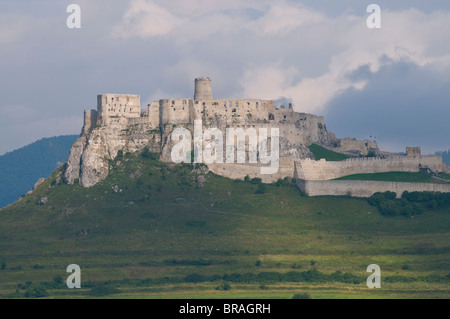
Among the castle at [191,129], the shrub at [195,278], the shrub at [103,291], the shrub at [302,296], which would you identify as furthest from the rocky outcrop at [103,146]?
the shrub at [302,296]

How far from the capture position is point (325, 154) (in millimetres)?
157000

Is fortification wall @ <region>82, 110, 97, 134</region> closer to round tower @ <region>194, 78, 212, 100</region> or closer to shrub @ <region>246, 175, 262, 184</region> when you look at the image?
round tower @ <region>194, 78, 212, 100</region>

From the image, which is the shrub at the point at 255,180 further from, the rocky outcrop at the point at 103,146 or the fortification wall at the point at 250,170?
the rocky outcrop at the point at 103,146

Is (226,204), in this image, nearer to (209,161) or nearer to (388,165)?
(209,161)

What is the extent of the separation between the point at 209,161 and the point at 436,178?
26134mm

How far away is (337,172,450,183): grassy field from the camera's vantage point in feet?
488

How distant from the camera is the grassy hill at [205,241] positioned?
128875 mm

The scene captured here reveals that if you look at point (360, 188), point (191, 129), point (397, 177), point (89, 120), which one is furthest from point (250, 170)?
point (89, 120)

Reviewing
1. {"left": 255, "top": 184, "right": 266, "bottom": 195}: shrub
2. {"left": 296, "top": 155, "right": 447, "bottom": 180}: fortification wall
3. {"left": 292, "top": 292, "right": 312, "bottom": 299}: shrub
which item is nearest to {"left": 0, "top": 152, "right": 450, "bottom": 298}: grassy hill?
{"left": 255, "top": 184, "right": 266, "bottom": 195}: shrub

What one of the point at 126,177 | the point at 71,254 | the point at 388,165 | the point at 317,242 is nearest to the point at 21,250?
the point at 71,254

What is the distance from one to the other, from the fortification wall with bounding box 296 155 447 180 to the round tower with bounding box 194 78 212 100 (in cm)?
1441

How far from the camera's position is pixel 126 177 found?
14862 centimetres
